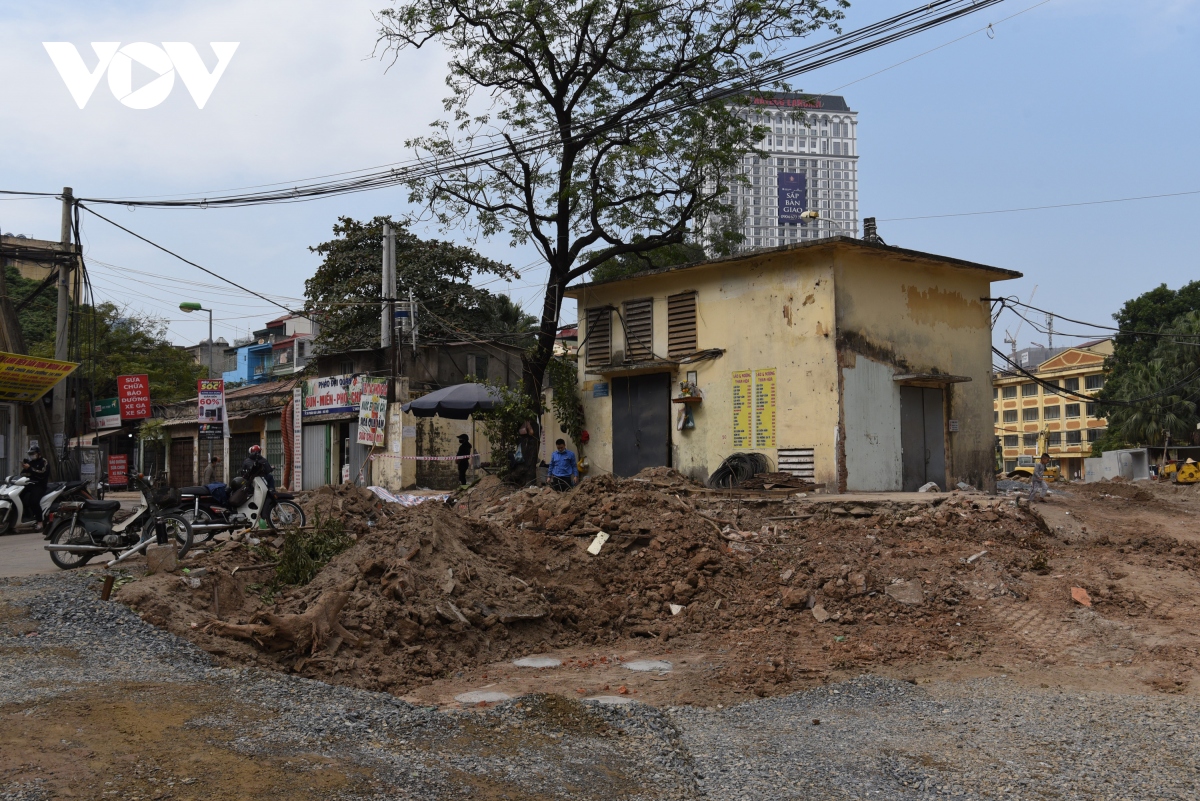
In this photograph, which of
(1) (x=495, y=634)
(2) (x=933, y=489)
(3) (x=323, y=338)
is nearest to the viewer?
(1) (x=495, y=634)

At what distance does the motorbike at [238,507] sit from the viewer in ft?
38.3

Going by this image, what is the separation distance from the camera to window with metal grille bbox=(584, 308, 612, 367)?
19.3m

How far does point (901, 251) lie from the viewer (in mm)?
15883

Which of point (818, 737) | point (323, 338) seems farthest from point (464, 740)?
point (323, 338)

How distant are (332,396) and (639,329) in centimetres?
1188

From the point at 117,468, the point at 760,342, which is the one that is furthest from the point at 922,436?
the point at 117,468

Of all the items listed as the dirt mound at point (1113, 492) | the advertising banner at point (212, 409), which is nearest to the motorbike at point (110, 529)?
the advertising banner at point (212, 409)

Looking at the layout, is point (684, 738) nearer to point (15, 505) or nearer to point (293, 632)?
point (293, 632)

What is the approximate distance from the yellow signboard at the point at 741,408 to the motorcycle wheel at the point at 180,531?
9373mm

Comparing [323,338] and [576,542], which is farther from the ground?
[323,338]

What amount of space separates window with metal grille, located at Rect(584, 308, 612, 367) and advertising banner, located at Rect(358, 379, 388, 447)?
751cm

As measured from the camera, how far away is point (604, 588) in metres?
9.99

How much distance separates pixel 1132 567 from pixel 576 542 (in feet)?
19.9

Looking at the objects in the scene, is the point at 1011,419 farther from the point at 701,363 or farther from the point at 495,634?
the point at 495,634
